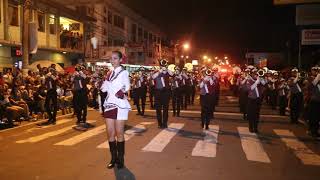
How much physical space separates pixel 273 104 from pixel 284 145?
41.8 feet

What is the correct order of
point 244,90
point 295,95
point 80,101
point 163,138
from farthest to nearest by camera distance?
Result: point 244,90 → point 295,95 → point 80,101 → point 163,138

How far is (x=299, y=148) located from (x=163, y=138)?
12.3ft

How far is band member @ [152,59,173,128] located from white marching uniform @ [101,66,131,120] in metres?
6.46

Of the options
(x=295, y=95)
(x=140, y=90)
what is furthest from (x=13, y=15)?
(x=295, y=95)

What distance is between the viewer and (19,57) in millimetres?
27641

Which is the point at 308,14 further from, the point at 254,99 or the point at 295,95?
the point at 254,99

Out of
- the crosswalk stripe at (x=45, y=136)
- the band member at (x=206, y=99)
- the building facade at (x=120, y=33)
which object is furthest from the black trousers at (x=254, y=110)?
the building facade at (x=120, y=33)

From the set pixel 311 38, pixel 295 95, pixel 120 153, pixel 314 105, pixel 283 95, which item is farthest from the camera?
pixel 311 38

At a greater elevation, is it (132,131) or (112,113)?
(112,113)

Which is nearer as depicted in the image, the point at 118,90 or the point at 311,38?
the point at 118,90

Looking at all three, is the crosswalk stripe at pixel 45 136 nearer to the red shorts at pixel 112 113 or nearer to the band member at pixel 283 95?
the red shorts at pixel 112 113

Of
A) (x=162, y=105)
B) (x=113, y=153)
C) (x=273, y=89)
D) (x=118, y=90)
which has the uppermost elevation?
(x=118, y=90)

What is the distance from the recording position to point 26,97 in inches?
658

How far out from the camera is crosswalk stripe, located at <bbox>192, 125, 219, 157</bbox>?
10113mm
